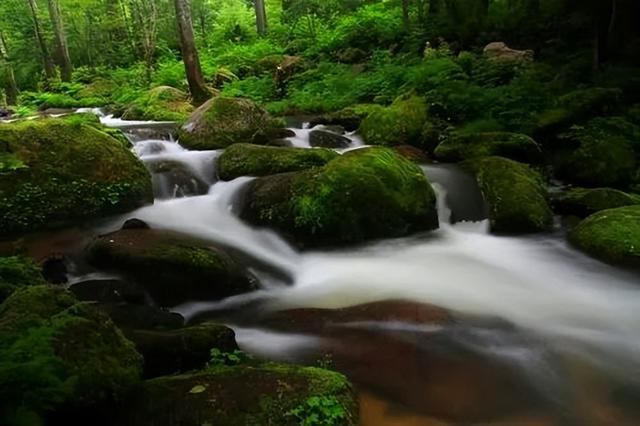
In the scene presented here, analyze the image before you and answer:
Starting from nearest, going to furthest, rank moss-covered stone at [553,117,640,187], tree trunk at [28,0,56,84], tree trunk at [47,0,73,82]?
moss-covered stone at [553,117,640,187], tree trunk at [47,0,73,82], tree trunk at [28,0,56,84]

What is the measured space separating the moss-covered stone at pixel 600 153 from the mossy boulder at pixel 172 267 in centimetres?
564

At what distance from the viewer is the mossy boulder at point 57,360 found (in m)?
2.81

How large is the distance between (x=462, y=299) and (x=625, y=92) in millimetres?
6410

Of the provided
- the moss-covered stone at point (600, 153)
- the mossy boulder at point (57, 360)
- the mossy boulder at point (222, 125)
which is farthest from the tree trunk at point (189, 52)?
the mossy boulder at point (57, 360)

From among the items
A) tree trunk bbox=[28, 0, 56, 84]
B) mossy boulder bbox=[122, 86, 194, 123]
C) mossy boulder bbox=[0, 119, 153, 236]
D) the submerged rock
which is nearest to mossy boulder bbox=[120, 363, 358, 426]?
mossy boulder bbox=[0, 119, 153, 236]

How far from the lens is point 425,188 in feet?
24.1

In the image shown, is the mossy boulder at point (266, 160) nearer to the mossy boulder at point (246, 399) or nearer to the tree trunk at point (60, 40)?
the mossy boulder at point (246, 399)

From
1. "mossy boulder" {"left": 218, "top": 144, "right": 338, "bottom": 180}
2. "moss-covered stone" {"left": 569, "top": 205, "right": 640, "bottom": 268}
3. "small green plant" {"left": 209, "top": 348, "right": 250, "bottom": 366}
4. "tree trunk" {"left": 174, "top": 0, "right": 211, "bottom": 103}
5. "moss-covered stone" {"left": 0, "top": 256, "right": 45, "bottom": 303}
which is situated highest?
"tree trunk" {"left": 174, "top": 0, "right": 211, "bottom": 103}

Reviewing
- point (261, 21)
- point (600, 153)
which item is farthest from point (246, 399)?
point (261, 21)

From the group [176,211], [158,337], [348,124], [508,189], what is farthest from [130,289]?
[348,124]

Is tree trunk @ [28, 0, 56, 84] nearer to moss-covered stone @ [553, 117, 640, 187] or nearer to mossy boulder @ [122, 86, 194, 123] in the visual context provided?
mossy boulder @ [122, 86, 194, 123]

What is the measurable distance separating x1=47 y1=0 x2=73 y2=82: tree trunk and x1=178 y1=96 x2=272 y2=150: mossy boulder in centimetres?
1471

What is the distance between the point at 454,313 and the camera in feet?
17.0

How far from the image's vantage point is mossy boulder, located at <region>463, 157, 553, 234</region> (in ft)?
22.8
